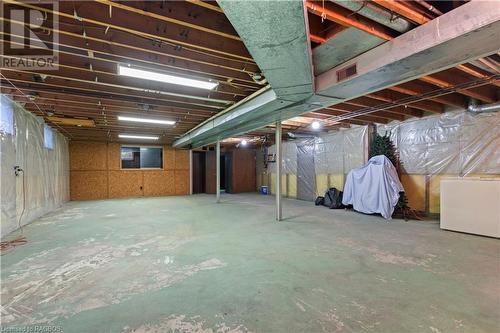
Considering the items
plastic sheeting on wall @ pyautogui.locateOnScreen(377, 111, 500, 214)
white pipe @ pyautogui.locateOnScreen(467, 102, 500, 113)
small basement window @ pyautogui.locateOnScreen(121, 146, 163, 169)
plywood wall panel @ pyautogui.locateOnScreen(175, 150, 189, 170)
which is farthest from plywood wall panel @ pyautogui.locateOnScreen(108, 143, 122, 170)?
white pipe @ pyautogui.locateOnScreen(467, 102, 500, 113)

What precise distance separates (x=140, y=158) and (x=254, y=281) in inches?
419

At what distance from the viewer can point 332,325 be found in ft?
5.32

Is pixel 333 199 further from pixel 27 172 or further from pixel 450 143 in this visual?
pixel 27 172

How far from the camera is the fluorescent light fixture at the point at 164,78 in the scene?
2848 mm

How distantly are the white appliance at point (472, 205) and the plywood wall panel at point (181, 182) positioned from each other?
363 inches

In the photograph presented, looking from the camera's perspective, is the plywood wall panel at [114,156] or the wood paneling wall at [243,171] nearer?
the plywood wall panel at [114,156]

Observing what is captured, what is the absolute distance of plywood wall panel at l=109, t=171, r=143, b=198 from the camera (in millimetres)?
9688

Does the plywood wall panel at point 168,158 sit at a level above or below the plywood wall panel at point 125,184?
above

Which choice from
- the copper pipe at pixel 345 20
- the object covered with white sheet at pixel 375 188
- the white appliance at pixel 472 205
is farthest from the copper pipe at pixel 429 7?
the object covered with white sheet at pixel 375 188

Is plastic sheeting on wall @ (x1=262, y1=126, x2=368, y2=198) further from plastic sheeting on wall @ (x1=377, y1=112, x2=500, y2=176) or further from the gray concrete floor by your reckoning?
the gray concrete floor

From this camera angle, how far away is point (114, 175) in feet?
31.9

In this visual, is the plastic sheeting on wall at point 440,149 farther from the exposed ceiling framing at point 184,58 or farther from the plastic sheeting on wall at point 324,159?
the plastic sheeting on wall at point 324,159

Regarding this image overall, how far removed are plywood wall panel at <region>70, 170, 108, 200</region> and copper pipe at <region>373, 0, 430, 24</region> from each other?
10.5 metres

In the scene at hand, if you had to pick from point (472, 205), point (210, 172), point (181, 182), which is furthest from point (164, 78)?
point (210, 172)
